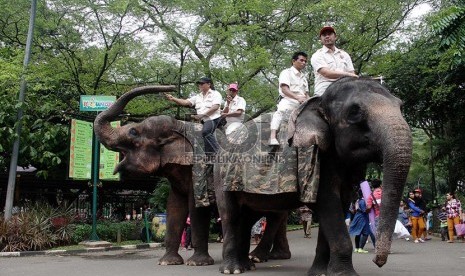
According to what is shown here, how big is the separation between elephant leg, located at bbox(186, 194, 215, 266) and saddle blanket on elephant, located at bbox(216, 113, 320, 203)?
1.60 m

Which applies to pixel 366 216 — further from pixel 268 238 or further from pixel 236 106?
pixel 236 106

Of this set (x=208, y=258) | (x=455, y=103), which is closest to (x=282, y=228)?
(x=208, y=258)

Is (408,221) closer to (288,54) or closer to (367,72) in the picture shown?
(367,72)

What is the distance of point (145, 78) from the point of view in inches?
830

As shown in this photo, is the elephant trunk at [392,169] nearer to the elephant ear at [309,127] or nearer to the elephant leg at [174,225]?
the elephant ear at [309,127]

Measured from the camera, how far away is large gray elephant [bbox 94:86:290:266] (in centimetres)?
1127

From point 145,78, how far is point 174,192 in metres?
9.87

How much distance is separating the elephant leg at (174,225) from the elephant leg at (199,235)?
35cm

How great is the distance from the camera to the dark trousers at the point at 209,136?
11.1 metres

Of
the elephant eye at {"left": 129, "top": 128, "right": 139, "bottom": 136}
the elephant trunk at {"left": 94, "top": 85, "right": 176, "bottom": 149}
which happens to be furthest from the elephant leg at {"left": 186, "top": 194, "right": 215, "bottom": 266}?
the elephant trunk at {"left": 94, "top": 85, "right": 176, "bottom": 149}

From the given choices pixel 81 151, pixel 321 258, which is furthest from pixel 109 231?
pixel 321 258

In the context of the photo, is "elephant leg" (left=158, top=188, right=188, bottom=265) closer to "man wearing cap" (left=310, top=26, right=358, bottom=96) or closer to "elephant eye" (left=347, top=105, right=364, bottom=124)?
"man wearing cap" (left=310, top=26, right=358, bottom=96)

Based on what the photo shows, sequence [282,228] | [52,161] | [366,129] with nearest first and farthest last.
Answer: [366,129], [282,228], [52,161]

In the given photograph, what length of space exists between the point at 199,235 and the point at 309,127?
4132 mm
